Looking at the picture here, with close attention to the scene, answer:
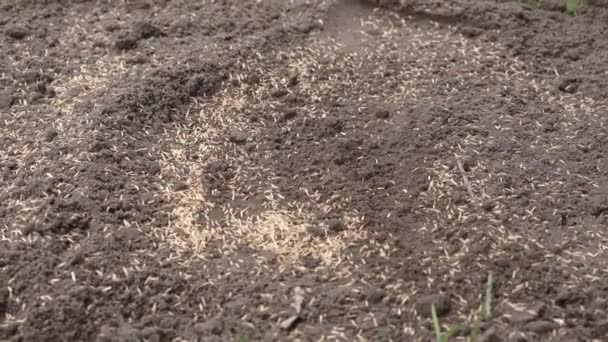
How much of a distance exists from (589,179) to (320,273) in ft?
5.18

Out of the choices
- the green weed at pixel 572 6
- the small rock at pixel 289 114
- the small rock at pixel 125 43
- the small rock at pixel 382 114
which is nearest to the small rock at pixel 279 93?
the small rock at pixel 289 114

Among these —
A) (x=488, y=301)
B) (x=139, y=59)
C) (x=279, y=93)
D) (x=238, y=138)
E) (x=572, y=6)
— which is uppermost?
(x=572, y=6)

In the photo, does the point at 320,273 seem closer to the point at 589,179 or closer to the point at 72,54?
the point at 589,179

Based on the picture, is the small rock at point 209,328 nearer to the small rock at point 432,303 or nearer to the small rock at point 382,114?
the small rock at point 432,303

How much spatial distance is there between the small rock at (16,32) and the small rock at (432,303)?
3.36 meters

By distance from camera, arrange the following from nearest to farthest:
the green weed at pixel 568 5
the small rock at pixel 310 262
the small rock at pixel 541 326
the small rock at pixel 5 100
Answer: the small rock at pixel 541 326, the small rock at pixel 310 262, the small rock at pixel 5 100, the green weed at pixel 568 5

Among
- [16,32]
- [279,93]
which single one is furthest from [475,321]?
[16,32]

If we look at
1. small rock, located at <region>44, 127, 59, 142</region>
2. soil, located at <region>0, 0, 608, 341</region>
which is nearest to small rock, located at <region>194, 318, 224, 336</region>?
soil, located at <region>0, 0, 608, 341</region>

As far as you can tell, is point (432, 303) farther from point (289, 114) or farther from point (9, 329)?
point (9, 329)

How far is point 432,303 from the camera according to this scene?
10.2 ft

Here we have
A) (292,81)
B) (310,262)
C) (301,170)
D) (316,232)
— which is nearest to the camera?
(310,262)

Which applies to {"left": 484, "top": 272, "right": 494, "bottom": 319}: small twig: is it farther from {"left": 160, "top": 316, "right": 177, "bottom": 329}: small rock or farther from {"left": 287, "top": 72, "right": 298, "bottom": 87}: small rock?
{"left": 287, "top": 72, "right": 298, "bottom": 87}: small rock

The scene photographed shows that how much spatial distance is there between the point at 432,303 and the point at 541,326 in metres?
0.47

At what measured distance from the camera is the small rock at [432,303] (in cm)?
313
